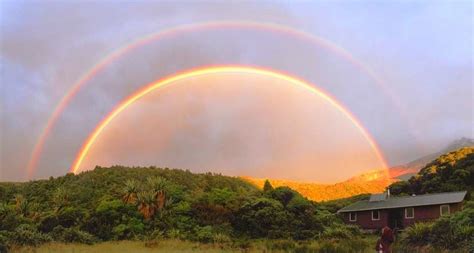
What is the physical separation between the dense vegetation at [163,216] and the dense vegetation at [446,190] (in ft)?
41.1

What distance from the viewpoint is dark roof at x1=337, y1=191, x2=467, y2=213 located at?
51.6 metres

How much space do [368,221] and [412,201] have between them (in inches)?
231

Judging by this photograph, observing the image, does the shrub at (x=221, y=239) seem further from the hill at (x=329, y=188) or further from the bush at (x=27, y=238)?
the hill at (x=329, y=188)

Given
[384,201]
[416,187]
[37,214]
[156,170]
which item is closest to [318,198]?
[416,187]

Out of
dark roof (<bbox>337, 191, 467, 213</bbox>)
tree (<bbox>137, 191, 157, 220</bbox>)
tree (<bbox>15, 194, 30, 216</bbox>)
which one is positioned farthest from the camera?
dark roof (<bbox>337, 191, 467, 213</bbox>)

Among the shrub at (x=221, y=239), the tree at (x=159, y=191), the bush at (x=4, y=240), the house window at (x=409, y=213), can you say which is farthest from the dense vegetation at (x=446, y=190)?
the tree at (x=159, y=191)

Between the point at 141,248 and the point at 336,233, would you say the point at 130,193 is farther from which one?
the point at 336,233

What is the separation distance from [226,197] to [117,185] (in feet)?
41.2

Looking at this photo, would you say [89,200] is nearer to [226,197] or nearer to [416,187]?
[226,197]

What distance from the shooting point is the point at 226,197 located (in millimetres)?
49562

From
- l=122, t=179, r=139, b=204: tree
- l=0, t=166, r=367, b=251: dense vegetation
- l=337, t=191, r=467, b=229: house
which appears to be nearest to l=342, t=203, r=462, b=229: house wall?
l=337, t=191, r=467, b=229: house

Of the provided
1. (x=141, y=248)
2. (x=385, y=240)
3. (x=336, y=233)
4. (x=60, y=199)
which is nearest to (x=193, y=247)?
(x=141, y=248)

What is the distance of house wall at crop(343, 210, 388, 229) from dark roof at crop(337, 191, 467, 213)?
0.71 metres

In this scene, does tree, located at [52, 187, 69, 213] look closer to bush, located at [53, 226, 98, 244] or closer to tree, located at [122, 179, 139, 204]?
tree, located at [122, 179, 139, 204]
